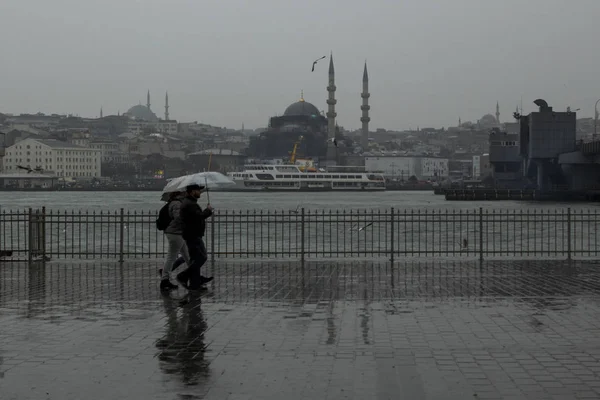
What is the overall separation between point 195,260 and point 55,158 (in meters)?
173

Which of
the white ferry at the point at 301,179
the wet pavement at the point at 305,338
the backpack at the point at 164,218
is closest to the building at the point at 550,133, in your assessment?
the white ferry at the point at 301,179

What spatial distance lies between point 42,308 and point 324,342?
13.5ft

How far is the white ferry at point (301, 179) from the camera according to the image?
154750mm

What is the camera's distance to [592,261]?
1778 centimetres

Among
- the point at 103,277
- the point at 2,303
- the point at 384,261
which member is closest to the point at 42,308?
the point at 2,303

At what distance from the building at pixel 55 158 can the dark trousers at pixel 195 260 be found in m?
168

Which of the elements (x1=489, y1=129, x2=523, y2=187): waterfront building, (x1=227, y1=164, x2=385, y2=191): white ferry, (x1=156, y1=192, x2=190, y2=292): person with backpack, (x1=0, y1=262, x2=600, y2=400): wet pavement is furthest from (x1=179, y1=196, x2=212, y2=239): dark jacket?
(x1=227, y1=164, x2=385, y2=191): white ferry

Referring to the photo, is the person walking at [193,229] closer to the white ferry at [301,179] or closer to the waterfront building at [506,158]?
the waterfront building at [506,158]

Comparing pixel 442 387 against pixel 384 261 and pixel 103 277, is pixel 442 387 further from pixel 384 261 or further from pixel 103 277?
pixel 384 261

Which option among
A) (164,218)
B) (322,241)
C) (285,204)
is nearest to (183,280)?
(164,218)

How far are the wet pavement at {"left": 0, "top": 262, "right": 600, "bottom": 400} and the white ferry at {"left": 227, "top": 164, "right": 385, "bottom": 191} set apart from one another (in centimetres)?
13624

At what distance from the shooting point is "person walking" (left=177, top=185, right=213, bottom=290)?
43.0 feet

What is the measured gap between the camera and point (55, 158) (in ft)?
591

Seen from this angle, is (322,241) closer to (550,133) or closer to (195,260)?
(195,260)
